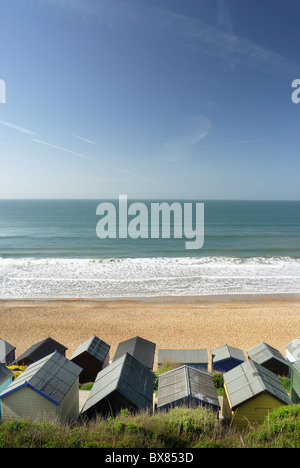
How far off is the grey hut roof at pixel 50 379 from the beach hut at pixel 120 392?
912mm

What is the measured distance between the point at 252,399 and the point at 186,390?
205cm

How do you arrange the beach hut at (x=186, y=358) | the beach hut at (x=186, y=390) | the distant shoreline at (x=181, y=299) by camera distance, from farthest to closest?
A: the distant shoreline at (x=181, y=299)
the beach hut at (x=186, y=358)
the beach hut at (x=186, y=390)

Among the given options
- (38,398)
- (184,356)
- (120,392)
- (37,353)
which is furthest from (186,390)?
(37,353)

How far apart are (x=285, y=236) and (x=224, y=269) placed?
33.2m

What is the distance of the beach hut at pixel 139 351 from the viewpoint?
14.9 metres

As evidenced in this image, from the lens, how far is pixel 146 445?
6.37 m

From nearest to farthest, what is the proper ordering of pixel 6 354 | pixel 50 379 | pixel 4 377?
pixel 50 379 < pixel 4 377 < pixel 6 354

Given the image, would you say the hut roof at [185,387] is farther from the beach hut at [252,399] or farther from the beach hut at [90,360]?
the beach hut at [90,360]

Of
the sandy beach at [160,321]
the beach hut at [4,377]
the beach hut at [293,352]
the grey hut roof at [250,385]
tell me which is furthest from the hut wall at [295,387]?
the beach hut at [4,377]

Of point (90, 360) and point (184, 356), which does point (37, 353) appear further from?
point (184, 356)

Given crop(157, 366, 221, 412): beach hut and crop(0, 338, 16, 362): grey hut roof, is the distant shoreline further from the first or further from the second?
crop(157, 366, 221, 412): beach hut

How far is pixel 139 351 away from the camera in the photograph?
15.5m

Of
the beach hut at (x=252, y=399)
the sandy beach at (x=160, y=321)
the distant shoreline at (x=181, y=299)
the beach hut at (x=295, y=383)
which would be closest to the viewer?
the beach hut at (x=252, y=399)

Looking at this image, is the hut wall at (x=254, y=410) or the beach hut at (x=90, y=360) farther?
the beach hut at (x=90, y=360)
